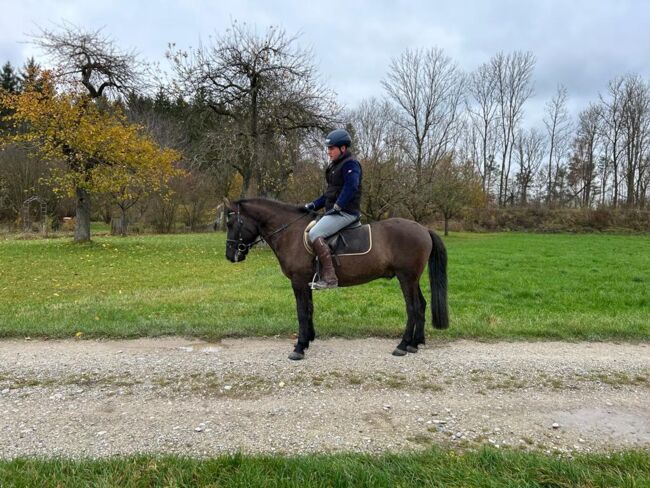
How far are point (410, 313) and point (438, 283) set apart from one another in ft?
2.61

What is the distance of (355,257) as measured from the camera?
5863mm

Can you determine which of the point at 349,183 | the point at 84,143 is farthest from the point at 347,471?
the point at 84,143

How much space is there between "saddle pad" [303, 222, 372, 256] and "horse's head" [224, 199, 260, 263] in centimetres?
88

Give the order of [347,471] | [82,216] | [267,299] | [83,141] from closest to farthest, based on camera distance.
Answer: [347,471]
[267,299]
[83,141]
[82,216]

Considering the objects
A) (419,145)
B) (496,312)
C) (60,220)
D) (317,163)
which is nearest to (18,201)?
(60,220)

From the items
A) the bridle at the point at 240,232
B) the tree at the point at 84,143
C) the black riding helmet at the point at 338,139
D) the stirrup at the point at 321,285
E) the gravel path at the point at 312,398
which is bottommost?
the gravel path at the point at 312,398

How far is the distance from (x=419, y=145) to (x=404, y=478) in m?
39.1

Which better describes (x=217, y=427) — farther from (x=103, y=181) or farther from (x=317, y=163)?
(x=317, y=163)

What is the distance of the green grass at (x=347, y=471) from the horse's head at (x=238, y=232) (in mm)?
3341

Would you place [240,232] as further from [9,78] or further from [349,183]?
[9,78]

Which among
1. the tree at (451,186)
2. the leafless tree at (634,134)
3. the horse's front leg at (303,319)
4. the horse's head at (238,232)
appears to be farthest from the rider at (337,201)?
the leafless tree at (634,134)

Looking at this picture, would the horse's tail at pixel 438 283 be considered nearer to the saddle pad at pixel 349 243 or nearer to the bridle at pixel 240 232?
the saddle pad at pixel 349 243

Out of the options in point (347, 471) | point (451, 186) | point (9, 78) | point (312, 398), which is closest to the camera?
point (347, 471)

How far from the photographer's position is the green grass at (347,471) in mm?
2811
